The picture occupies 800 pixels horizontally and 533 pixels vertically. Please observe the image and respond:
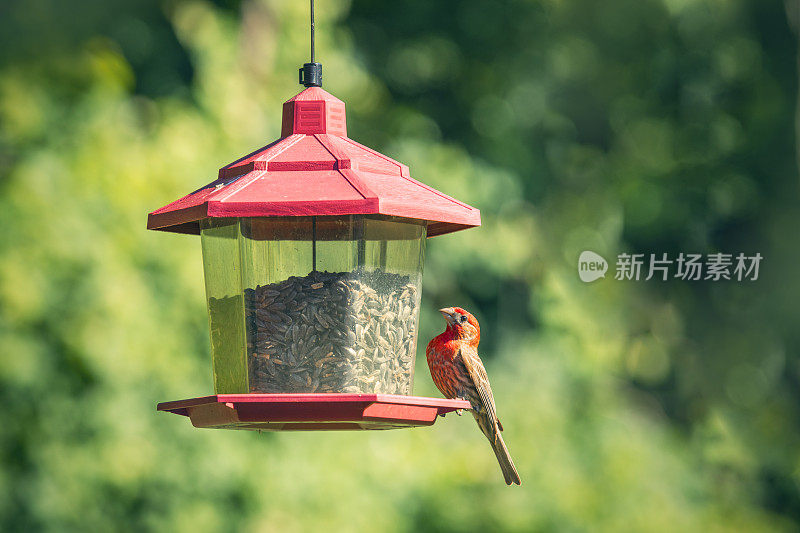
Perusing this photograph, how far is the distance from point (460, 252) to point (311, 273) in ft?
27.0

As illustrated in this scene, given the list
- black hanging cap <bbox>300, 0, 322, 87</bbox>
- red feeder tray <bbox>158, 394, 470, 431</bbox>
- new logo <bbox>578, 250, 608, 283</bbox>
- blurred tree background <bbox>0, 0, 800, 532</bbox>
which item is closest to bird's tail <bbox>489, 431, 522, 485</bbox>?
red feeder tray <bbox>158, 394, 470, 431</bbox>

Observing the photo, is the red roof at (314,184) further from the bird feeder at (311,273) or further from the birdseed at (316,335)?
the birdseed at (316,335)

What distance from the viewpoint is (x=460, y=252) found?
1252cm

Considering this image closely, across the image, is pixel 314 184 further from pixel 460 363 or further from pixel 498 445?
pixel 498 445

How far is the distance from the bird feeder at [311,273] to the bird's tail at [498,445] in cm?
75

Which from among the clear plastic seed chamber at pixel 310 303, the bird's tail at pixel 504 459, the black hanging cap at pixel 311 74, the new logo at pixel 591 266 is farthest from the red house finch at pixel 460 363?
the new logo at pixel 591 266

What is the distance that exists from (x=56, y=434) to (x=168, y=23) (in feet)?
16.7

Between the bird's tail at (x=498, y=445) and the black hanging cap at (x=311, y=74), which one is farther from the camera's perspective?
the bird's tail at (x=498, y=445)

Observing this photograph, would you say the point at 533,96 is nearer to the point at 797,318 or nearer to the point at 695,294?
the point at 695,294

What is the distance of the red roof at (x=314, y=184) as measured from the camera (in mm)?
3988

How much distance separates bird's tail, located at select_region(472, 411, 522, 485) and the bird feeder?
0.75m

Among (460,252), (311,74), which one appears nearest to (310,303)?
(311,74)

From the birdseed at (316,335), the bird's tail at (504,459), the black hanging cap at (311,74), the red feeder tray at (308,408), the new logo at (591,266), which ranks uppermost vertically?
the black hanging cap at (311,74)

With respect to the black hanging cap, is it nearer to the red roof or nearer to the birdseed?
the red roof
